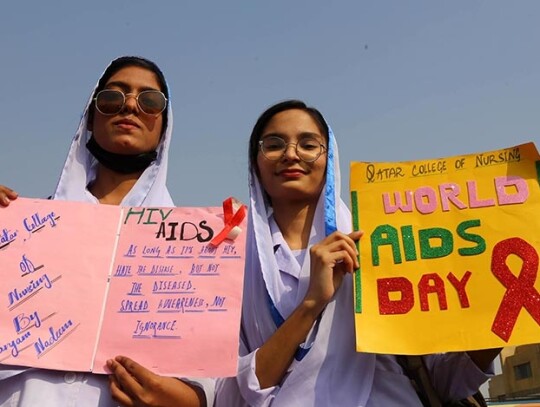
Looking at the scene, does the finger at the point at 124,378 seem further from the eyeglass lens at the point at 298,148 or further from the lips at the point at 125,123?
the eyeglass lens at the point at 298,148

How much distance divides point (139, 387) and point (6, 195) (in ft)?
3.34

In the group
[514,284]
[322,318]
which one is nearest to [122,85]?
[322,318]

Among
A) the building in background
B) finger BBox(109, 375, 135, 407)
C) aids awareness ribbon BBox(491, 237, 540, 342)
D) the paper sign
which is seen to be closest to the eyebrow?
the paper sign

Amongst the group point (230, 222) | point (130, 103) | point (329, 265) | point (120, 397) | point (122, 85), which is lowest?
point (120, 397)

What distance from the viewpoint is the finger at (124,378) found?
2303mm

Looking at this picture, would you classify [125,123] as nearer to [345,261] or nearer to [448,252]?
[345,261]

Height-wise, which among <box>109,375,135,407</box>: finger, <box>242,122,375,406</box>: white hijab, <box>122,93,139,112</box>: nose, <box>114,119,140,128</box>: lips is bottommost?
<box>109,375,135,407</box>: finger

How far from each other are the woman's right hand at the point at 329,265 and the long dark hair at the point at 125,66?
106 centimetres

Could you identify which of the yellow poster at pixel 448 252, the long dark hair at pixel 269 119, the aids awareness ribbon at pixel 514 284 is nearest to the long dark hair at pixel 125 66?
the long dark hair at pixel 269 119

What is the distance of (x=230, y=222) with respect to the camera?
2.67 m

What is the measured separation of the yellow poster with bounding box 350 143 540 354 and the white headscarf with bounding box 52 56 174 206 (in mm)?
898

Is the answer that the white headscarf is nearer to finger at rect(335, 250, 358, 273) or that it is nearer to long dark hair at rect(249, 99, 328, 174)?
long dark hair at rect(249, 99, 328, 174)

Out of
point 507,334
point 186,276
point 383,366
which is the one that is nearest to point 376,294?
point 383,366

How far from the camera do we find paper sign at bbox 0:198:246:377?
7.93 feet
